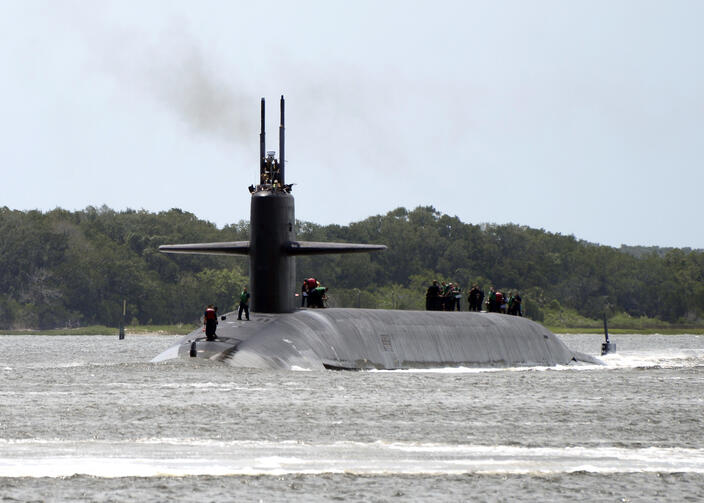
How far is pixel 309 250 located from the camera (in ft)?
104

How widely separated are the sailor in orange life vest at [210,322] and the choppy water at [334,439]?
3.39ft

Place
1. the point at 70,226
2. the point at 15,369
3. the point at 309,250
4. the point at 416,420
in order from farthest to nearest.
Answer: the point at 70,226, the point at 15,369, the point at 309,250, the point at 416,420

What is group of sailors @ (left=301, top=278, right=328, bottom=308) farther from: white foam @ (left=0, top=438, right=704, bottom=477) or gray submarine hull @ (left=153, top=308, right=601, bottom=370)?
white foam @ (left=0, top=438, right=704, bottom=477)

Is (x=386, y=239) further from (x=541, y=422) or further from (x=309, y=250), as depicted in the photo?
(x=541, y=422)

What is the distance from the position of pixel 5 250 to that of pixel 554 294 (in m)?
59.2

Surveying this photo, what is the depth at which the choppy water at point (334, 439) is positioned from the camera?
13.5 meters

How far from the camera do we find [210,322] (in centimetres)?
2939

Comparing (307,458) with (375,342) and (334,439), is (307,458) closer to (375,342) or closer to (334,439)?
(334,439)

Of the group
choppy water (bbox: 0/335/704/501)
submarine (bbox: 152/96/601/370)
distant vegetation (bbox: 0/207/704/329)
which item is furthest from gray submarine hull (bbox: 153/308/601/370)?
distant vegetation (bbox: 0/207/704/329)

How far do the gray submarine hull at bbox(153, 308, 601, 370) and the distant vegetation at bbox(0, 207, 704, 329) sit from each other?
3197 inches

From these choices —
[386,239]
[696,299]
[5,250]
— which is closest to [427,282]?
[386,239]

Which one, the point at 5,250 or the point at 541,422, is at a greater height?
the point at 5,250

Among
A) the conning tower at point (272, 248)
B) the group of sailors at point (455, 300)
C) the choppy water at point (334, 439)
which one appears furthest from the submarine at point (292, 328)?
the group of sailors at point (455, 300)

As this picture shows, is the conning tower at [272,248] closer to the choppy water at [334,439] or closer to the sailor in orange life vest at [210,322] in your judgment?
the sailor in orange life vest at [210,322]
